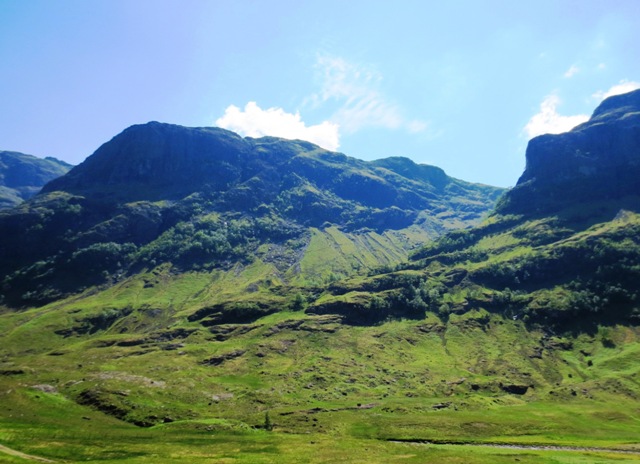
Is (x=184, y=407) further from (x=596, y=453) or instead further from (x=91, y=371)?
(x=596, y=453)

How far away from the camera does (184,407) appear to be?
155 m

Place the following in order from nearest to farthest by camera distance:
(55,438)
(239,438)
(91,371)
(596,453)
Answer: (55,438) → (596,453) → (239,438) → (91,371)

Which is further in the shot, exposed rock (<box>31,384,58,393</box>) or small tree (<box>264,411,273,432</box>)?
exposed rock (<box>31,384,58,393</box>)

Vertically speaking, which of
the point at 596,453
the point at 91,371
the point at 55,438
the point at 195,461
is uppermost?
the point at 596,453

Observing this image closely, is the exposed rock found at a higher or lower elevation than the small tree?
lower

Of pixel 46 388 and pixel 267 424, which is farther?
pixel 46 388

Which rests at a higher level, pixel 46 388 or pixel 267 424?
pixel 267 424

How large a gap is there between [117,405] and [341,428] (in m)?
76.7

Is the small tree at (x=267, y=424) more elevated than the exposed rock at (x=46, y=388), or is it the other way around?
the small tree at (x=267, y=424)

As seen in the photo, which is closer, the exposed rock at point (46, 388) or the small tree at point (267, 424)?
the small tree at point (267, 424)

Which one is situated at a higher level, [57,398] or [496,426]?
[496,426]

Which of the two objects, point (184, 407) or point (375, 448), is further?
point (184, 407)

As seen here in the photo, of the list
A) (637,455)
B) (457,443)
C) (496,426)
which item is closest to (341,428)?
(457,443)

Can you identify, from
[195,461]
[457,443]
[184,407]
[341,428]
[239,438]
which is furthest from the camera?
[184,407]
